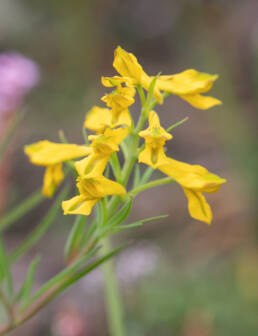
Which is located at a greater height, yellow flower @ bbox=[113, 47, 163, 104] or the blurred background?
yellow flower @ bbox=[113, 47, 163, 104]

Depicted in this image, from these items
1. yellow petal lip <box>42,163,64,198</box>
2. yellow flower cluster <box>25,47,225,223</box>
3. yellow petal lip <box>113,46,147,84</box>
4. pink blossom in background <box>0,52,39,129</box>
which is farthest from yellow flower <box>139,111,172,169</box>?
pink blossom in background <box>0,52,39,129</box>

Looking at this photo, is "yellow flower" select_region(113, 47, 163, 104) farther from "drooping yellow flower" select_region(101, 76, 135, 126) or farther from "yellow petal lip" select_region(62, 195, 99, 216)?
"yellow petal lip" select_region(62, 195, 99, 216)

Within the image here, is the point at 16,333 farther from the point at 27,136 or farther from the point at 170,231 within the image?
the point at 27,136

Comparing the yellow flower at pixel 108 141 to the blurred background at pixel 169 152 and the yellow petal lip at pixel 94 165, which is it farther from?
the blurred background at pixel 169 152

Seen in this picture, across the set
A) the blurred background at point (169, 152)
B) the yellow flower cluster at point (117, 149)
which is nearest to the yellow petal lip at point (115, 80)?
the yellow flower cluster at point (117, 149)

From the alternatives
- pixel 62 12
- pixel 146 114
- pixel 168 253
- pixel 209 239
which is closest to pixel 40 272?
pixel 168 253
